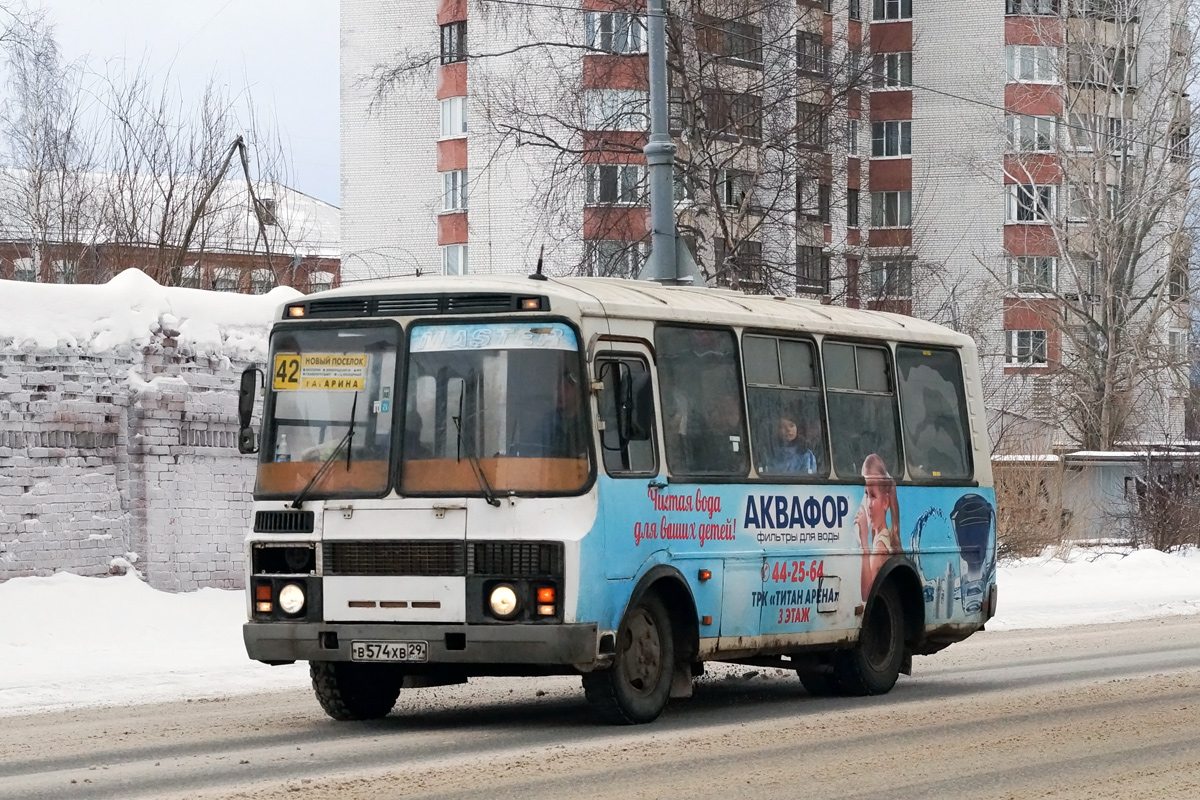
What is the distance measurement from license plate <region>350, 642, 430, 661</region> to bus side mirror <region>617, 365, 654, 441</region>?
167cm

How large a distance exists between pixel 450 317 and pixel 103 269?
58.9 ft

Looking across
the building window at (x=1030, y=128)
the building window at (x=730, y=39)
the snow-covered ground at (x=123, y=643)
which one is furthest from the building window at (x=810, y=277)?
the building window at (x=1030, y=128)

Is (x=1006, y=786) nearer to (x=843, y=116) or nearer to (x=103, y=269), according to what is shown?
(x=103, y=269)

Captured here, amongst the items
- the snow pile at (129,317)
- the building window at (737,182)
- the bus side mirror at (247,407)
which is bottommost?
the bus side mirror at (247,407)

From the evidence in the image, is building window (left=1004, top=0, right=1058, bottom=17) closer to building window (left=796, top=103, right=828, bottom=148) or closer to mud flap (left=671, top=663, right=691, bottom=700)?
building window (left=796, top=103, right=828, bottom=148)

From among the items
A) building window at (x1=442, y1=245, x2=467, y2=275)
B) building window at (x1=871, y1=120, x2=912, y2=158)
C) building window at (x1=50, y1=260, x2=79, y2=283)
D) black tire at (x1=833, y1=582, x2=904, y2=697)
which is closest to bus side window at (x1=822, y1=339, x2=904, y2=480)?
black tire at (x1=833, y1=582, x2=904, y2=697)

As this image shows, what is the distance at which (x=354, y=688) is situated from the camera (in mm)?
12469

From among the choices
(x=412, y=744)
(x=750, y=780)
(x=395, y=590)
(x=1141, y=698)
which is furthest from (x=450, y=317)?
(x=1141, y=698)

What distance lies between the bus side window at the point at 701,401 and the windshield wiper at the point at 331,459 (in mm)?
1851

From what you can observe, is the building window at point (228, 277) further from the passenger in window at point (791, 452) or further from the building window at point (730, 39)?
the passenger in window at point (791, 452)

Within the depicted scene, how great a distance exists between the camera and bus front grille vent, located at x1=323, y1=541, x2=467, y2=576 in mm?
11516

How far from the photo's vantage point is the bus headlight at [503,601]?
11.4 metres

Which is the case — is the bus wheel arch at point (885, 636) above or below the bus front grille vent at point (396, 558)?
below

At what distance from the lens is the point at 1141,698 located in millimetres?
13609
